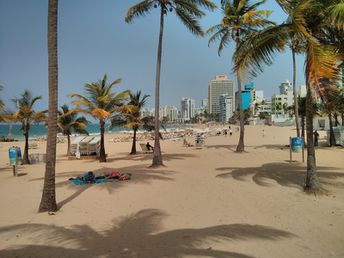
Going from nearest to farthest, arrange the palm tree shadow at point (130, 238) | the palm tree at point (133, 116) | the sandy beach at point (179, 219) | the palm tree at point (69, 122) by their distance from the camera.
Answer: the palm tree shadow at point (130, 238) < the sandy beach at point (179, 219) < the palm tree at point (133, 116) < the palm tree at point (69, 122)

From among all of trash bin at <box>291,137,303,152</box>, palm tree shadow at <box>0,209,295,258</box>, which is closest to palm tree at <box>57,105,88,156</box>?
trash bin at <box>291,137,303,152</box>

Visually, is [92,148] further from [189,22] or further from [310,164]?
[310,164]

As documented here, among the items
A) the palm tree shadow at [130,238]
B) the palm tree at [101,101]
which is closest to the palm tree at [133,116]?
the palm tree at [101,101]

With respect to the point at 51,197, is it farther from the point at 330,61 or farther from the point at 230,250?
the point at 330,61

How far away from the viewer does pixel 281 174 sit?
9.95 meters

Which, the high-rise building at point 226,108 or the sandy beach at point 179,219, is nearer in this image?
the sandy beach at point 179,219

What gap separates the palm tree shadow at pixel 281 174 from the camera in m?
8.63

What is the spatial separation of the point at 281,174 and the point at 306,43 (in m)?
5.05

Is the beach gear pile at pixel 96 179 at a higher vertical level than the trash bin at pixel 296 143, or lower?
lower

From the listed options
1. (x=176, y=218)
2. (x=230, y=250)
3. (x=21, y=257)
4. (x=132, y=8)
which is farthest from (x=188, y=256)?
(x=132, y=8)

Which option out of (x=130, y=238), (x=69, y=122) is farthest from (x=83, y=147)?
(x=130, y=238)

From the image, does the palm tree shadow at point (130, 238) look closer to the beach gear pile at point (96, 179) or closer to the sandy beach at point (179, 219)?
the sandy beach at point (179, 219)

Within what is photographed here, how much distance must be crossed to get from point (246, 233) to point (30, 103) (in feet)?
50.0

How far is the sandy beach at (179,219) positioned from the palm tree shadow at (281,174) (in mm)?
66
